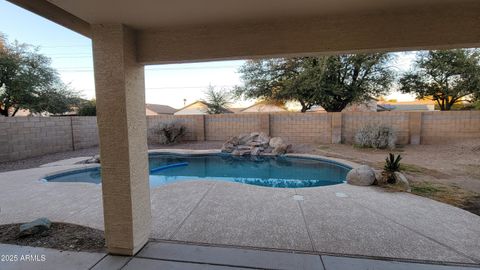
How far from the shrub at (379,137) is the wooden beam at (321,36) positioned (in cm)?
865

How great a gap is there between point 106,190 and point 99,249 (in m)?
0.78

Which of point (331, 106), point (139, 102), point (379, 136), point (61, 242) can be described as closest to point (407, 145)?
point (379, 136)

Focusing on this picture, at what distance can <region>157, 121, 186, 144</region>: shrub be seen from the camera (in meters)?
12.5

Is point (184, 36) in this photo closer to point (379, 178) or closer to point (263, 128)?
point (379, 178)

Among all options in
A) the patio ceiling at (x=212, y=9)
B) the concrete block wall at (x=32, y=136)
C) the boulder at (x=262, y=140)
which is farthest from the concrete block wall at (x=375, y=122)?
the concrete block wall at (x=32, y=136)

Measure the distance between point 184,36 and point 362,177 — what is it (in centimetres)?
499

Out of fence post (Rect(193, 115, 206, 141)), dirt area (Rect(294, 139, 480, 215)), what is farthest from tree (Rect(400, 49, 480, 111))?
fence post (Rect(193, 115, 206, 141))

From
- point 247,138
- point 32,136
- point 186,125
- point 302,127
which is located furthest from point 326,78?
point 32,136

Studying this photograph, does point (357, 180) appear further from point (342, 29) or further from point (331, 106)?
point (331, 106)

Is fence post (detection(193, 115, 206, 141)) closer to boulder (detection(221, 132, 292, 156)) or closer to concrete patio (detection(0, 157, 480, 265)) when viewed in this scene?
boulder (detection(221, 132, 292, 156))

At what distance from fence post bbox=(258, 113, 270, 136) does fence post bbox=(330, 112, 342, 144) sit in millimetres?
3220

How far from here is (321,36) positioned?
228cm

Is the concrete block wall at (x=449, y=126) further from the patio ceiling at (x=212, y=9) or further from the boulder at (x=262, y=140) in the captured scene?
the patio ceiling at (x=212, y=9)

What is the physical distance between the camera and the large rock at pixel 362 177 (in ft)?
17.4
